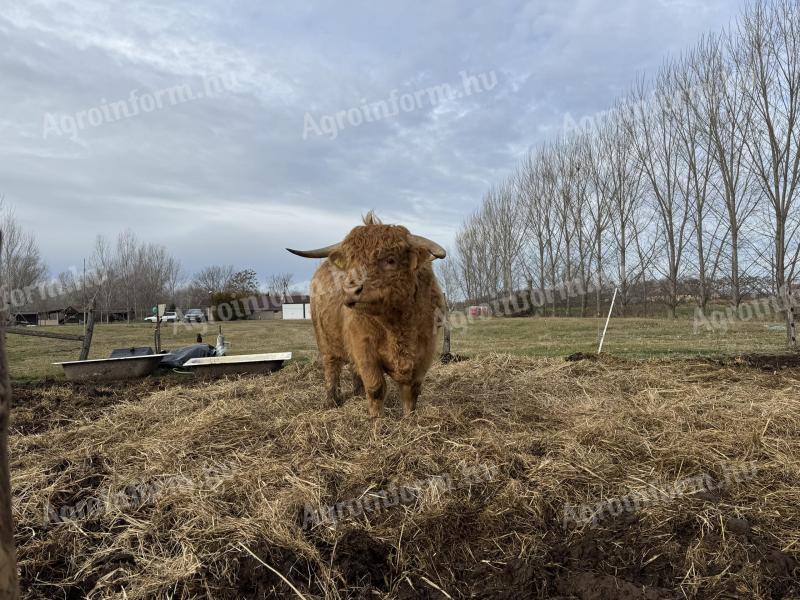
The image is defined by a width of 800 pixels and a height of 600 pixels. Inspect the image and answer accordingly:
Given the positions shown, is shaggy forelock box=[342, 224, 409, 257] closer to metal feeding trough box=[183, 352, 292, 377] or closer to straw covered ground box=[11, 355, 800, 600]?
straw covered ground box=[11, 355, 800, 600]

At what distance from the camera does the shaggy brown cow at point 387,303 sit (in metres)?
4.43

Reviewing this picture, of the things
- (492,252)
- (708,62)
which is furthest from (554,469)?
(492,252)

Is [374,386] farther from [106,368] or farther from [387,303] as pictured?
[106,368]

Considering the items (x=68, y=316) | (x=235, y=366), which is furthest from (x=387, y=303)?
(x=68, y=316)

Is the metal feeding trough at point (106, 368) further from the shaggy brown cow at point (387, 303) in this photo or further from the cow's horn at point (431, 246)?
the cow's horn at point (431, 246)

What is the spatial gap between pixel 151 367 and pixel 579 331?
65.4 feet

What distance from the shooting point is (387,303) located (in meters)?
4.50

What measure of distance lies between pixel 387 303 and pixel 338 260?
0.76 metres

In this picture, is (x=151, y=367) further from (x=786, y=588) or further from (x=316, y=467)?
(x=786, y=588)

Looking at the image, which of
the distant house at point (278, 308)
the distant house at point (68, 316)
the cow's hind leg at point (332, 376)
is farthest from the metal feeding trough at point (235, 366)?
the distant house at point (68, 316)

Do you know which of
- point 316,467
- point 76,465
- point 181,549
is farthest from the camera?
point 76,465

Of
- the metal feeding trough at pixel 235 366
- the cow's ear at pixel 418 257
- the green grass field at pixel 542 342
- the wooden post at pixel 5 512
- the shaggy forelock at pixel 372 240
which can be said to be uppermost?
the shaggy forelock at pixel 372 240

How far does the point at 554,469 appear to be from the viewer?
11.0 ft

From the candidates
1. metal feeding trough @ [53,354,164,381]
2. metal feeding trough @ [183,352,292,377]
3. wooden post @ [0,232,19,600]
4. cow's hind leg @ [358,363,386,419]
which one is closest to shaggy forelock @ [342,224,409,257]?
cow's hind leg @ [358,363,386,419]
